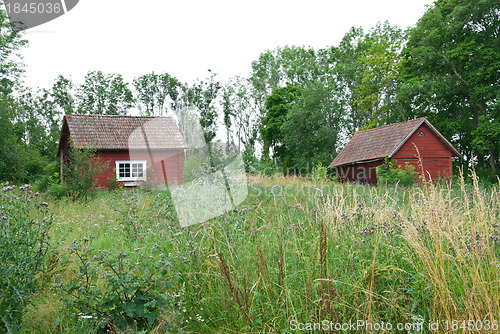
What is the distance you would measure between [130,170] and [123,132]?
2.55 m

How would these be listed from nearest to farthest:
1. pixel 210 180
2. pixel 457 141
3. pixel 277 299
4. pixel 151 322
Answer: pixel 151 322 < pixel 277 299 < pixel 210 180 < pixel 457 141

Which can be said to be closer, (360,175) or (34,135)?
(360,175)

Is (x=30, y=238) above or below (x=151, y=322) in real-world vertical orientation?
above

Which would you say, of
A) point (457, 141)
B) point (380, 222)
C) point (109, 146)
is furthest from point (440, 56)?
point (380, 222)

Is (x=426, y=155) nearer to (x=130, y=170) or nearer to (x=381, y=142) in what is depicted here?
(x=381, y=142)

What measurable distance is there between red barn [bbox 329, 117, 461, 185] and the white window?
40.2ft

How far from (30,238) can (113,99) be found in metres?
37.4

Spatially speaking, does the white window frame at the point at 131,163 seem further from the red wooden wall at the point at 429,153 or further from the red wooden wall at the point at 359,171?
the red wooden wall at the point at 429,153

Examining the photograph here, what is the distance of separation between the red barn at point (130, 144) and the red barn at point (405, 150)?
10.8 meters

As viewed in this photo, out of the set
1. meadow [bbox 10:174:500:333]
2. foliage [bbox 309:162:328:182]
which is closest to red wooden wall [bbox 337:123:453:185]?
foliage [bbox 309:162:328:182]

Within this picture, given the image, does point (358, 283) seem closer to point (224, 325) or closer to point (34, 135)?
point (224, 325)

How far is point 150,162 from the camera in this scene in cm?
2067

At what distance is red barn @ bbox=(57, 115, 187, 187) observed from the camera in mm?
19594

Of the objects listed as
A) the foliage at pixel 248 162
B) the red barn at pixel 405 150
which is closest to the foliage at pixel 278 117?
the red barn at pixel 405 150
